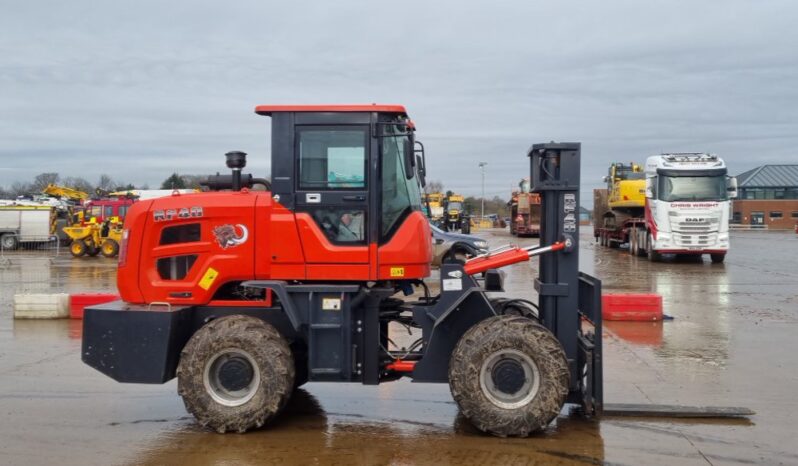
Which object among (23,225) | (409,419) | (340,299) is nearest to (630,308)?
(409,419)

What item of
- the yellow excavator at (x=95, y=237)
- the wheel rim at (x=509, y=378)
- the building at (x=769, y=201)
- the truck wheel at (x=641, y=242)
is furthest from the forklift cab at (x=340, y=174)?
the building at (x=769, y=201)

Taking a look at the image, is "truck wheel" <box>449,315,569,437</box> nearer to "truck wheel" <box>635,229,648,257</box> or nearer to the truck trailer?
the truck trailer

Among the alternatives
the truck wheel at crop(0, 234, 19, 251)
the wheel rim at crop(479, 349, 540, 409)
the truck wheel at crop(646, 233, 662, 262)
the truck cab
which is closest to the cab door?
the wheel rim at crop(479, 349, 540, 409)

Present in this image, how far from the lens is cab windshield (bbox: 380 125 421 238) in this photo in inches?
260

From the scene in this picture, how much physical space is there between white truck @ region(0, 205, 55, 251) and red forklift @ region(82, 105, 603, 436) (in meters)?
32.7

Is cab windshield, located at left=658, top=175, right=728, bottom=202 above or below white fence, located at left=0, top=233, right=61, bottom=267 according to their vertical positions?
above

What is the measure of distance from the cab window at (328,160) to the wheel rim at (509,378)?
1938 mm

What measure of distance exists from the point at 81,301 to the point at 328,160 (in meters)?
7.92

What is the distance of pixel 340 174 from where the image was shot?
6.60m

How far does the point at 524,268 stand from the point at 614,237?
1141 centimetres

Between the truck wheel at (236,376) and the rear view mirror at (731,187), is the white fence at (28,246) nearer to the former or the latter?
the rear view mirror at (731,187)

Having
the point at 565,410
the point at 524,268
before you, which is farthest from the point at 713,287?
the point at 565,410

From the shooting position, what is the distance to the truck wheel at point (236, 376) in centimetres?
641

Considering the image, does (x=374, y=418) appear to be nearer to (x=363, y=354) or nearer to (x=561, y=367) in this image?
(x=363, y=354)
